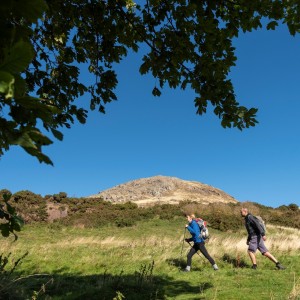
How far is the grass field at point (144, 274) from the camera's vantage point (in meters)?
7.24

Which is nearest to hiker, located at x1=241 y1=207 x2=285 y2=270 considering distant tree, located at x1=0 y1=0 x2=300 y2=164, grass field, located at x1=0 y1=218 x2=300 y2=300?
grass field, located at x1=0 y1=218 x2=300 y2=300

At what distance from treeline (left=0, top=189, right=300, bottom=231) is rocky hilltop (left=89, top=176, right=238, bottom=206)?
75.3ft

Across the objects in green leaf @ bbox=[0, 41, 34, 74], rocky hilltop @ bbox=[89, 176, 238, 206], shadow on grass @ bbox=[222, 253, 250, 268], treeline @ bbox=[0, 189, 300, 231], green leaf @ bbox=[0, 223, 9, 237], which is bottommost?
green leaf @ bbox=[0, 223, 9, 237]

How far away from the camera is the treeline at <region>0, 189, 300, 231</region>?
89.1 feet

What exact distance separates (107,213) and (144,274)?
20075 mm

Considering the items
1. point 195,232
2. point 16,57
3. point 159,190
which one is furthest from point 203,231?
point 159,190

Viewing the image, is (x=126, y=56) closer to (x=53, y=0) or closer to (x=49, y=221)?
(x=53, y=0)

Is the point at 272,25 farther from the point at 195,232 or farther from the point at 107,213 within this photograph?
the point at 107,213

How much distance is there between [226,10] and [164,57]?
53.5 inches

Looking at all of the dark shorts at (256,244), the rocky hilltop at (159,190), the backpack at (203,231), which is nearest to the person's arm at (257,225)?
the dark shorts at (256,244)

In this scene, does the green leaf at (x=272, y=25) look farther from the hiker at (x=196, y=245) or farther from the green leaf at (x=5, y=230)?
the hiker at (x=196, y=245)

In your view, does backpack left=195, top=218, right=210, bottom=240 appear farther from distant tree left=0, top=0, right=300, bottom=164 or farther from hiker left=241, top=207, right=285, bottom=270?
distant tree left=0, top=0, right=300, bottom=164

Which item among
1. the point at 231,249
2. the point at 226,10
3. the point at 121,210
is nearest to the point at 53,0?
the point at 226,10

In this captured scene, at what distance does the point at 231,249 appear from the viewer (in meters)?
14.1
